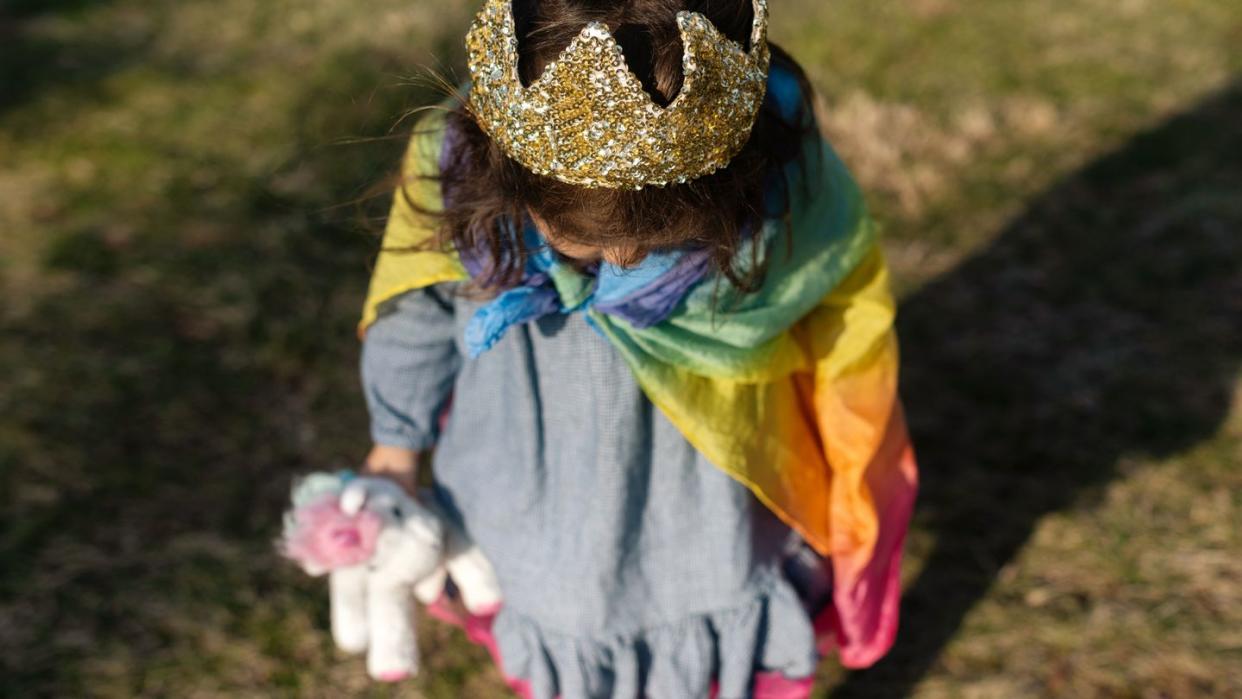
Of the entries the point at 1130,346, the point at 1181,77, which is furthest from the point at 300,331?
the point at 1181,77

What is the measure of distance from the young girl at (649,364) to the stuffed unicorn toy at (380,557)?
49 millimetres

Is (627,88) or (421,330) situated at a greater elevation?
(627,88)

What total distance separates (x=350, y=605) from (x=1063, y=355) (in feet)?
6.00

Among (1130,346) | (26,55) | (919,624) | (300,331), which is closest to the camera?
(919,624)

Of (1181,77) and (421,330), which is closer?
(421,330)

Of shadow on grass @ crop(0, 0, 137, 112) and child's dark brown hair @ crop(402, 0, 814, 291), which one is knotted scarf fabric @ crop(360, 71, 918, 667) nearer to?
child's dark brown hair @ crop(402, 0, 814, 291)

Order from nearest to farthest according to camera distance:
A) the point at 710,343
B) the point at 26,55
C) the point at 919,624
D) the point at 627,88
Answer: the point at 627,88 < the point at 710,343 < the point at 919,624 < the point at 26,55

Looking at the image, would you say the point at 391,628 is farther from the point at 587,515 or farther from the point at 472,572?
the point at 587,515

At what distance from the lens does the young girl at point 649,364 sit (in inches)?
45.0

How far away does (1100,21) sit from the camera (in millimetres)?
4055

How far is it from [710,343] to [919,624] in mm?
1050

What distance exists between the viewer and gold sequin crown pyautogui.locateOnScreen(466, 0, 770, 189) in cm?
106

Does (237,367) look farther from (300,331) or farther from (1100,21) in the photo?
(1100,21)

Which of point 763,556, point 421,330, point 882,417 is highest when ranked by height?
point 421,330
